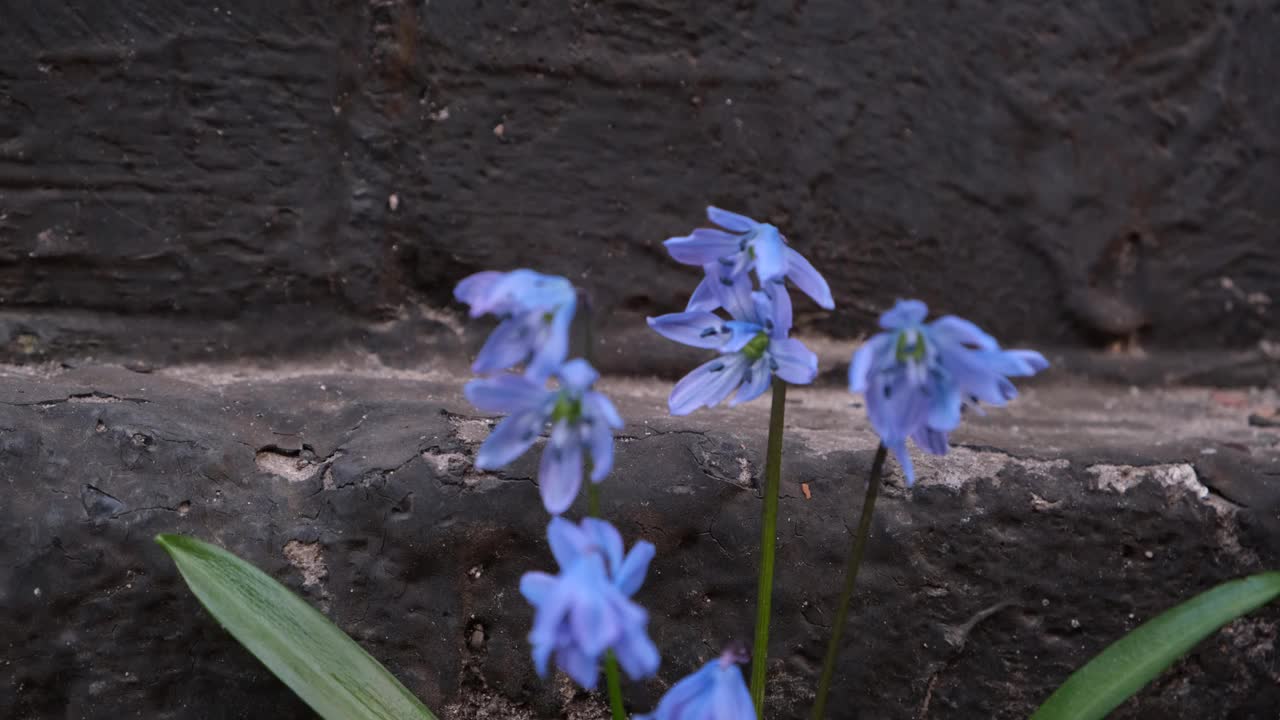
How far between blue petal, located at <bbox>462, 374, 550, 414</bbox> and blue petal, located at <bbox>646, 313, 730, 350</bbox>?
9.7 inches

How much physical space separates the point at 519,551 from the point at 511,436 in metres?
0.59

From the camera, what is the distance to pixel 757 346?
3.56 ft

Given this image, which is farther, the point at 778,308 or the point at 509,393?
the point at 778,308

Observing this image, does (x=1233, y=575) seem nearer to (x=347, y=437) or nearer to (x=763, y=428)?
(x=763, y=428)

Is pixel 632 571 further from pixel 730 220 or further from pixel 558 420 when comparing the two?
pixel 730 220

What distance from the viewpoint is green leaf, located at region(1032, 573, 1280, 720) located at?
1185 mm

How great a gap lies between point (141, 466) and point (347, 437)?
0.28 m

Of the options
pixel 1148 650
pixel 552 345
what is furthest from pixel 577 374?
pixel 1148 650

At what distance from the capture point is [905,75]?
195 cm

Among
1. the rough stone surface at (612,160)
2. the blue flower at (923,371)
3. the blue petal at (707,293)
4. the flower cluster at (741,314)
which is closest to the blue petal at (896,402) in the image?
the blue flower at (923,371)

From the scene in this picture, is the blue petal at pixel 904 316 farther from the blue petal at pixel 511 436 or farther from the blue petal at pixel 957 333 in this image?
the blue petal at pixel 511 436

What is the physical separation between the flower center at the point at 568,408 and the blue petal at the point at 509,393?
13 mm

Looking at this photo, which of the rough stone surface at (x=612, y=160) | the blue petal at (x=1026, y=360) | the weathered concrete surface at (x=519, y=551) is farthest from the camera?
the rough stone surface at (x=612, y=160)

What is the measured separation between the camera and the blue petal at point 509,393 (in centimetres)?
87
